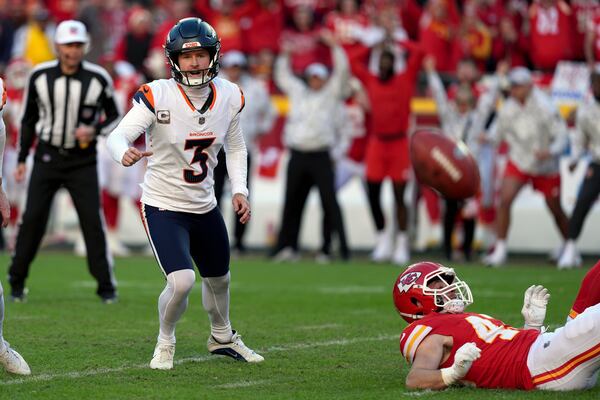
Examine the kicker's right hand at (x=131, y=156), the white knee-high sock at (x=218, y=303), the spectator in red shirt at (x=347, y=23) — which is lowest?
the white knee-high sock at (x=218, y=303)

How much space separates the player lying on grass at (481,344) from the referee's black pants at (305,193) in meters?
7.90

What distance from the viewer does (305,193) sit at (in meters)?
14.0

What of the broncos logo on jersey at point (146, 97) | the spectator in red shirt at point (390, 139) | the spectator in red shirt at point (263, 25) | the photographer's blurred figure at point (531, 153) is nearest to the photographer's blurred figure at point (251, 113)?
the spectator in red shirt at point (390, 139)

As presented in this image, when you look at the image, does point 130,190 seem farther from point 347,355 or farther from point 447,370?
point 447,370

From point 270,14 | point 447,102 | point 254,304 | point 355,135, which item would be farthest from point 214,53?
point 270,14

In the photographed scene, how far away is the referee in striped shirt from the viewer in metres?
9.42

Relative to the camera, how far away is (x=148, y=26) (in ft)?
55.8

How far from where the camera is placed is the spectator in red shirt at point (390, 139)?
13.9 metres

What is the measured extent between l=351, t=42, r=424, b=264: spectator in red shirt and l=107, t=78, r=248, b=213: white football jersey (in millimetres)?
7387

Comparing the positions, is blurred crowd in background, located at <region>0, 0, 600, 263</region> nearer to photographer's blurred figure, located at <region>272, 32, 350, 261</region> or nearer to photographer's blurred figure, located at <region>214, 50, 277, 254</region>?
photographer's blurred figure, located at <region>214, 50, 277, 254</region>

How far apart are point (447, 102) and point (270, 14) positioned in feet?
12.7

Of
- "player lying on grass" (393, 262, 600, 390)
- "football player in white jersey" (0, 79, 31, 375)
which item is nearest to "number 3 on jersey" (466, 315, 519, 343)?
"player lying on grass" (393, 262, 600, 390)

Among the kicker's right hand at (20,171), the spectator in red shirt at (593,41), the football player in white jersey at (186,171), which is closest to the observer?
the football player in white jersey at (186,171)

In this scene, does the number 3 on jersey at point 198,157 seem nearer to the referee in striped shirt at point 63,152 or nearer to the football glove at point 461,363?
the football glove at point 461,363
